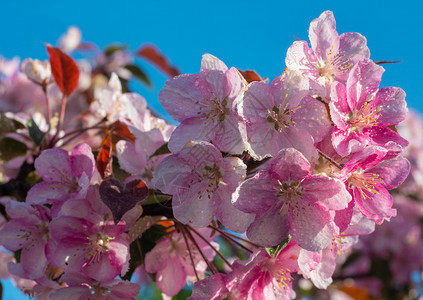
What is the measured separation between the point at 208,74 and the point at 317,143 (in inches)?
10.8

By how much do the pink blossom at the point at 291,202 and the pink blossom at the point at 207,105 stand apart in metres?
0.09

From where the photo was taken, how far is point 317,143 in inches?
40.0

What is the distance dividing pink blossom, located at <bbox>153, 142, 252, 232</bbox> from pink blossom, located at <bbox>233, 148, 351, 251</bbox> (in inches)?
1.7

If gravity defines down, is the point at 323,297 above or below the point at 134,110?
below

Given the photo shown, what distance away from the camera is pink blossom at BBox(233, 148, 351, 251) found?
3.05 feet

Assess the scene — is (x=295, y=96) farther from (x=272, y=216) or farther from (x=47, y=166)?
(x=47, y=166)

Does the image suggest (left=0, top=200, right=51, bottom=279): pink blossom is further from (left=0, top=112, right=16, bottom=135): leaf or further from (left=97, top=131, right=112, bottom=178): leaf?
(left=0, top=112, right=16, bottom=135): leaf

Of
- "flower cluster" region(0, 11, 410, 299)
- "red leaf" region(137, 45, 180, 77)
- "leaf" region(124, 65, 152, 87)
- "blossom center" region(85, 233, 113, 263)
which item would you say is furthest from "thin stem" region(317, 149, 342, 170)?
"red leaf" region(137, 45, 180, 77)

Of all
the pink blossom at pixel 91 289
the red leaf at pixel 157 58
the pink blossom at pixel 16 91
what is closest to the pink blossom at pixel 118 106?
the pink blossom at pixel 91 289

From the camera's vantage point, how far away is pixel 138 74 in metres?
2.86

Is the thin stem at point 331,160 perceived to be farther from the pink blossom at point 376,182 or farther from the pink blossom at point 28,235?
the pink blossom at point 28,235

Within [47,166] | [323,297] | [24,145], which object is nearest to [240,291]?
[47,166]

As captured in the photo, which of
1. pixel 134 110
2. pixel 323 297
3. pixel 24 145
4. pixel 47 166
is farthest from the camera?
pixel 323 297

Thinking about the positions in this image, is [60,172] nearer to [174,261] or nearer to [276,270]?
[174,261]
